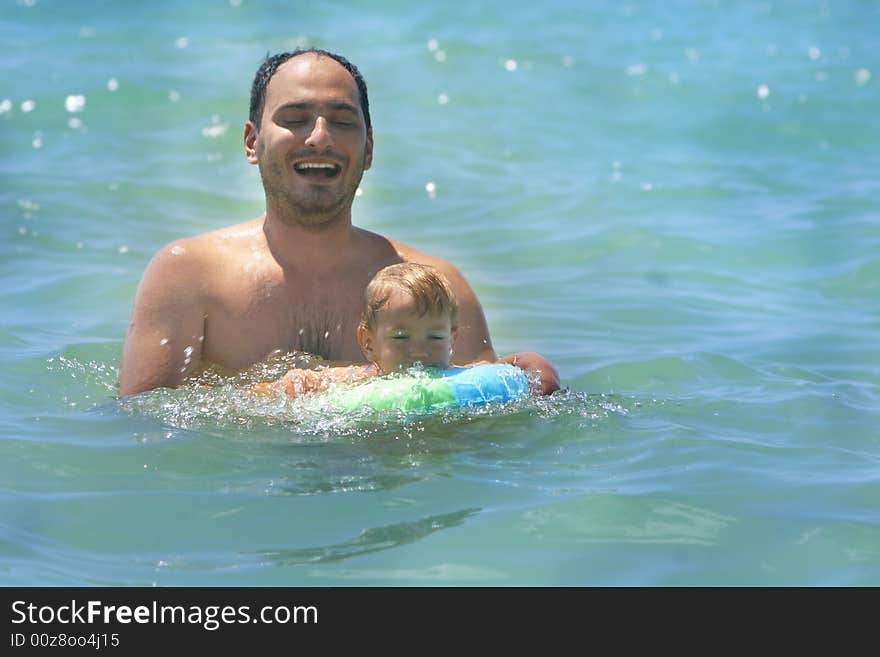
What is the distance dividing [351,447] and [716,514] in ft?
3.76

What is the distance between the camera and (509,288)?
7.86 metres

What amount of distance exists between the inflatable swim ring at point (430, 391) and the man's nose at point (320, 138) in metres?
1.01

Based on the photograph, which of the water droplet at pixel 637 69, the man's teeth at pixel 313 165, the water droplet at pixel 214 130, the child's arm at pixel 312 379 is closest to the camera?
the child's arm at pixel 312 379

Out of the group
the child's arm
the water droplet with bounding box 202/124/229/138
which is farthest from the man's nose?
the water droplet with bounding box 202/124/229/138

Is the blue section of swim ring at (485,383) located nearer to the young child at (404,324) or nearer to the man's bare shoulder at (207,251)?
the young child at (404,324)

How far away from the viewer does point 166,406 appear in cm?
474

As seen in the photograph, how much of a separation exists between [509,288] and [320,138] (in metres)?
2.94

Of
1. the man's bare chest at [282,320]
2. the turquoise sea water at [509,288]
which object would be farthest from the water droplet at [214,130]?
the man's bare chest at [282,320]

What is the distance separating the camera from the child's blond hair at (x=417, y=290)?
4.52m

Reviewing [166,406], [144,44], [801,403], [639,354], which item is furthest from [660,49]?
[166,406]

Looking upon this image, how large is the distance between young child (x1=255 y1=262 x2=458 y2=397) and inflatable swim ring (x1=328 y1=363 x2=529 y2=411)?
0.07m

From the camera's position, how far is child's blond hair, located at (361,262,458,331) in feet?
14.8

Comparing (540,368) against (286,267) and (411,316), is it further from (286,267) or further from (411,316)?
(286,267)

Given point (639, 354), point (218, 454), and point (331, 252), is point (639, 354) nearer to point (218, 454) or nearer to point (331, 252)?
point (331, 252)
